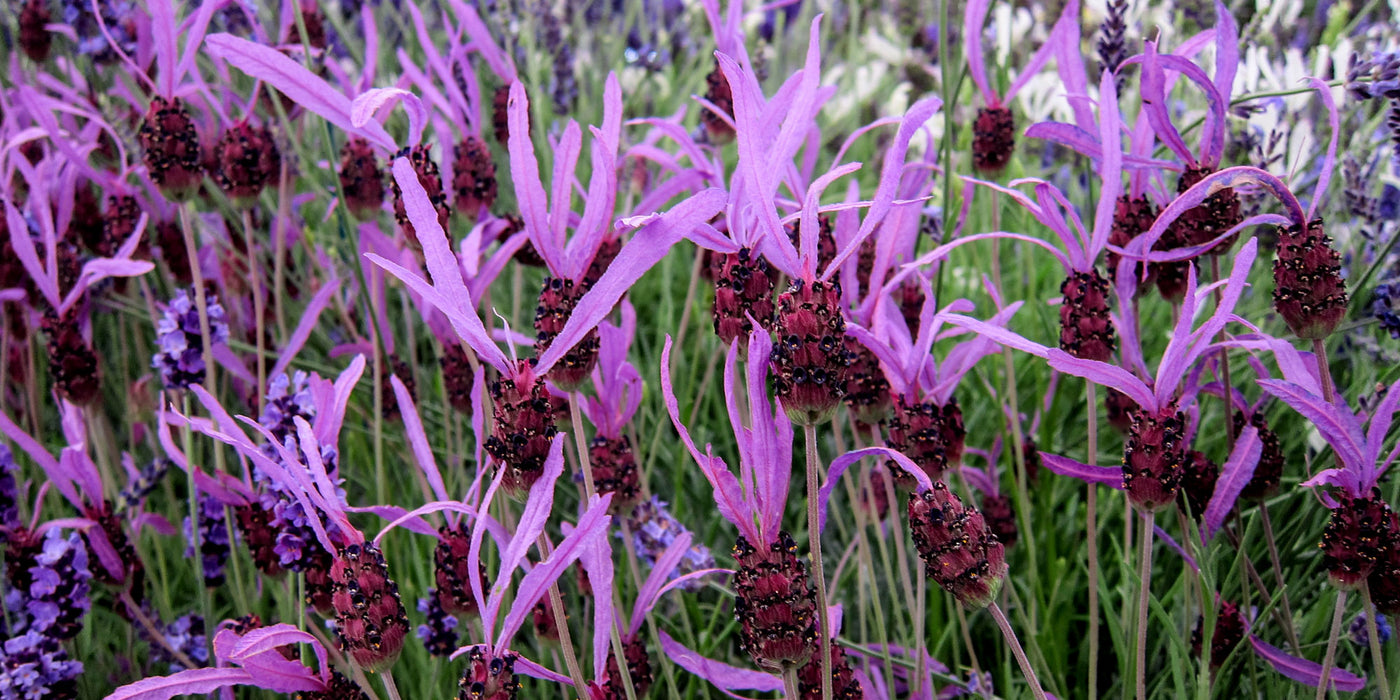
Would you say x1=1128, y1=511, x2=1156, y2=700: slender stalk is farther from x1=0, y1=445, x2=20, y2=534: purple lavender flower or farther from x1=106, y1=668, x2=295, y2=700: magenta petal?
x1=0, y1=445, x2=20, y2=534: purple lavender flower

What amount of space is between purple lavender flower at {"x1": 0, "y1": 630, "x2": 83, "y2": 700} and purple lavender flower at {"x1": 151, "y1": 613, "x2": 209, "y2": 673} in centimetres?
18

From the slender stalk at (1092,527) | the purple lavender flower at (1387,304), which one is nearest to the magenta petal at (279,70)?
the slender stalk at (1092,527)

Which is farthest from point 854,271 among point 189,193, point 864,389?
point 189,193

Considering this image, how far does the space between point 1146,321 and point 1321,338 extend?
3.97 ft

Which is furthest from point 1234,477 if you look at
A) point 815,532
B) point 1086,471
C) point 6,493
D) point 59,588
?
point 6,493

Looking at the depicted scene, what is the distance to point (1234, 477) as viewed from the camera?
40.4 inches

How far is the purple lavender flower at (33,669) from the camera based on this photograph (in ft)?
3.76

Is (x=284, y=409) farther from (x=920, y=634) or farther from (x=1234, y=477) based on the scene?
(x=1234, y=477)

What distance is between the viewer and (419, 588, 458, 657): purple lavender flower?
47.1 inches

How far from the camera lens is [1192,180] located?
1.05 m

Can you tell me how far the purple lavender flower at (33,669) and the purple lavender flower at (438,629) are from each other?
0.39m

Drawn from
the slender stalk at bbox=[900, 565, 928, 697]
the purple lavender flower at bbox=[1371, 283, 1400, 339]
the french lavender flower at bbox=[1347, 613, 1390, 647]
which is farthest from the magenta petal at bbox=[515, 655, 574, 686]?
the purple lavender flower at bbox=[1371, 283, 1400, 339]

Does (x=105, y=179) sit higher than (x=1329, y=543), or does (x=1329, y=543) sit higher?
(x=105, y=179)

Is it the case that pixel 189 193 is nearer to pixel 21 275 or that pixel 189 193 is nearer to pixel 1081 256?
pixel 21 275
